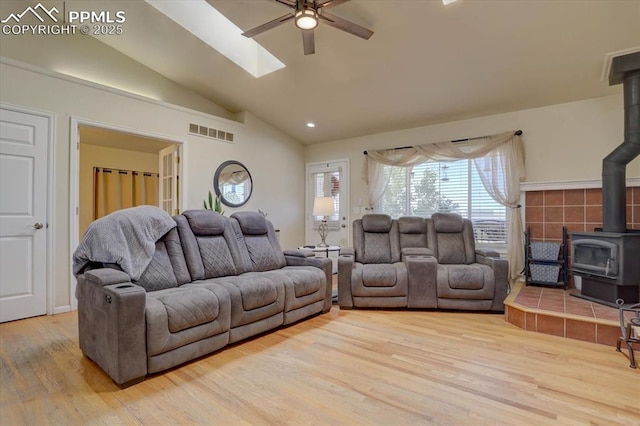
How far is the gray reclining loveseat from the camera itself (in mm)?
1921

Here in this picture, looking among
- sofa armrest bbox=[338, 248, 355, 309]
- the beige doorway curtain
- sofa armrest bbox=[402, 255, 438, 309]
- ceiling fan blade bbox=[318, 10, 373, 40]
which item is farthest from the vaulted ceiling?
the beige doorway curtain

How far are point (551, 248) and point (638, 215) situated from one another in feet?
2.90

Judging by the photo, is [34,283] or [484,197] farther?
[484,197]

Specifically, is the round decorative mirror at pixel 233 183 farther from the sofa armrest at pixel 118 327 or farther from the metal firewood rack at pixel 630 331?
the metal firewood rack at pixel 630 331

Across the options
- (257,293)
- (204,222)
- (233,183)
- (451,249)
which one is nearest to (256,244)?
(204,222)

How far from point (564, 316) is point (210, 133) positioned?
4807mm

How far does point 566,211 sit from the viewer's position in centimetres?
386

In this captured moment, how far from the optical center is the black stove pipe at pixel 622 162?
2969 millimetres

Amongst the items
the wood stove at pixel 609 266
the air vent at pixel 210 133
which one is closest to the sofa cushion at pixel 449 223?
the wood stove at pixel 609 266

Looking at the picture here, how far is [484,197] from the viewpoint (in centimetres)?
443

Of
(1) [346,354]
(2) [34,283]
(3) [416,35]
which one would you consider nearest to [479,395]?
(1) [346,354]

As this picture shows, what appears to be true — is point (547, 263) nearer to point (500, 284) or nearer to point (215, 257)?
point (500, 284)

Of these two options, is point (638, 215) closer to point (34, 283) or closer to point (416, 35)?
point (416, 35)

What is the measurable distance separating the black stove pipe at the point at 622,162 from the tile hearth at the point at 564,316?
0.83 meters
